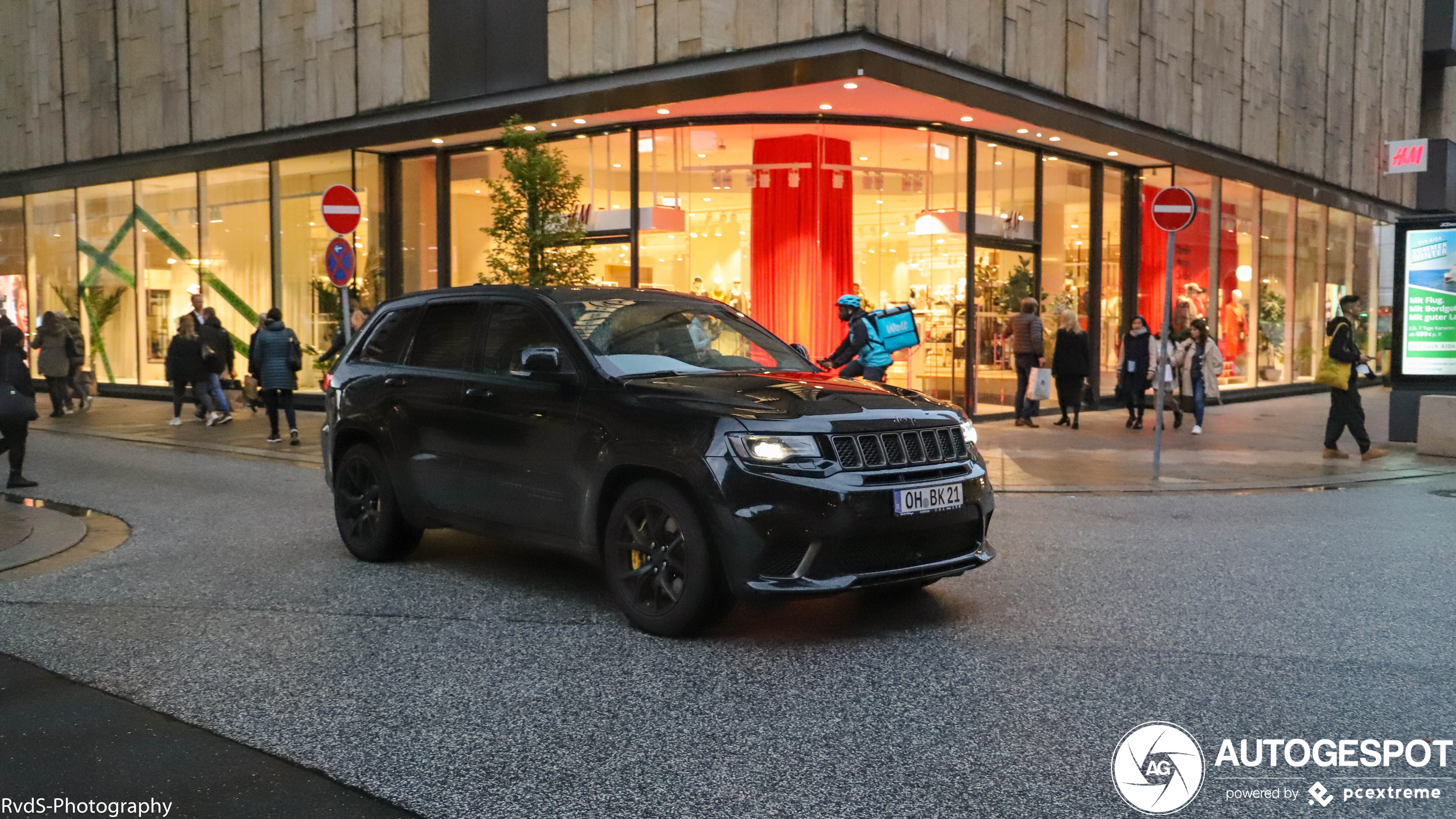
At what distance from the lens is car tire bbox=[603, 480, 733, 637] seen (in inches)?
229

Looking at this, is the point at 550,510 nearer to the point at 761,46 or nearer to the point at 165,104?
the point at 761,46

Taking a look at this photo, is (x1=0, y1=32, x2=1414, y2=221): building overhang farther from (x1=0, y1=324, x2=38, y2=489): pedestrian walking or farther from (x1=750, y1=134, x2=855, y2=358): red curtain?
(x1=0, y1=324, x2=38, y2=489): pedestrian walking

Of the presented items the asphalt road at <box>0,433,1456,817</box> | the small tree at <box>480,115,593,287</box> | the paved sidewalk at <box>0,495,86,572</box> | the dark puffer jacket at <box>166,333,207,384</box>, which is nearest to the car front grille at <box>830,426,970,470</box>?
the asphalt road at <box>0,433,1456,817</box>

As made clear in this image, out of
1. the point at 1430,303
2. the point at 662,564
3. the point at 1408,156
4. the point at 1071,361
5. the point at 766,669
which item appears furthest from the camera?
the point at 1408,156

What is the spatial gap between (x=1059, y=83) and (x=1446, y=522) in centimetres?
1026

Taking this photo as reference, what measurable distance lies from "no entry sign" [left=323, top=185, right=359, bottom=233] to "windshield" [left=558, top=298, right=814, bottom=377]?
7.29 metres

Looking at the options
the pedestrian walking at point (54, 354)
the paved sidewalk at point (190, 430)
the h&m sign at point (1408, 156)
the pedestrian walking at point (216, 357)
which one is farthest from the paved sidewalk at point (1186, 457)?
the pedestrian walking at point (54, 354)

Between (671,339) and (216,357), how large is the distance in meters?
14.6

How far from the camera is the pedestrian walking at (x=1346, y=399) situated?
581 inches

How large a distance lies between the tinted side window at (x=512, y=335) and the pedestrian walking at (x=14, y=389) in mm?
6209

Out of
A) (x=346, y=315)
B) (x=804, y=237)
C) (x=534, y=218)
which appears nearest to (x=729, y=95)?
(x=804, y=237)

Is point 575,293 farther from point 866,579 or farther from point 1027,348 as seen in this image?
point 1027,348

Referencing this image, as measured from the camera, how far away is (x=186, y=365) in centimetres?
1895

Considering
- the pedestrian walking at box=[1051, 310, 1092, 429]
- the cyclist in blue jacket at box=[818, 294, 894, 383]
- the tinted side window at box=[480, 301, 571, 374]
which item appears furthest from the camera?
the pedestrian walking at box=[1051, 310, 1092, 429]
